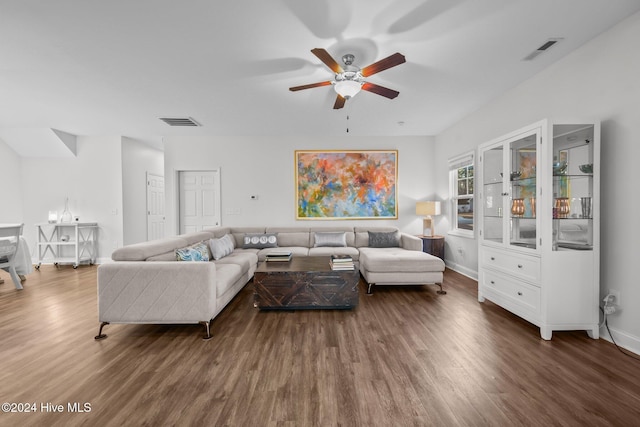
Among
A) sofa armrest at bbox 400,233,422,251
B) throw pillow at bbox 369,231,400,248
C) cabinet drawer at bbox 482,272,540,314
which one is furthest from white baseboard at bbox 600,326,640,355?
throw pillow at bbox 369,231,400,248

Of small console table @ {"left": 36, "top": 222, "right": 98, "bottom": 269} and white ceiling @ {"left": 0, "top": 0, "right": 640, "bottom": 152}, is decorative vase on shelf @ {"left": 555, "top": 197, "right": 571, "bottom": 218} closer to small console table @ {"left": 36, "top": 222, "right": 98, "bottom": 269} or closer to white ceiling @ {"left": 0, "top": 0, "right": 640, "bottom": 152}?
white ceiling @ {"left": 0, "top": 0, "right": 640, "bottom": 152}

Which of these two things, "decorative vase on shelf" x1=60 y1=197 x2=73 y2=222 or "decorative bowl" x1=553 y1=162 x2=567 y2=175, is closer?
"decorative bowl" x1=553 y1=162 x2=567 y2=175

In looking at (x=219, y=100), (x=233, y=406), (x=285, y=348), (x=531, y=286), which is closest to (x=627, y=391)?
(x=531, y=286)

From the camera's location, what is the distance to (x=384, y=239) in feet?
15.8

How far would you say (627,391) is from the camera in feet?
5.43

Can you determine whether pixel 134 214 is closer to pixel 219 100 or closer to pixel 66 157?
pixel 66 157

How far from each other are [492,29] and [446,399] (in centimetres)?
278

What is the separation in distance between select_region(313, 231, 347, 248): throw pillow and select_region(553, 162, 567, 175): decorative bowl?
3.12m

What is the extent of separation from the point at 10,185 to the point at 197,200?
3.64m

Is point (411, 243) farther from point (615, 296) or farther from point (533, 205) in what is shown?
point (615, 296)

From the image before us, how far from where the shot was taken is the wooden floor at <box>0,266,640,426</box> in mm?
1484

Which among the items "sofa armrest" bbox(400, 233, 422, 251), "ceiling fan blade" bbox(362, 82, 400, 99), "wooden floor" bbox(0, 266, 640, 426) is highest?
"ceiling fan blade" bbox(362, 82, 400, 99)

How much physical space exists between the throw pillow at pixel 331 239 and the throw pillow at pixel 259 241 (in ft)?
Result: 2.55

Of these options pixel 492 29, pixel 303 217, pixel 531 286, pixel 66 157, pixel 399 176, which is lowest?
pixel 531 286
